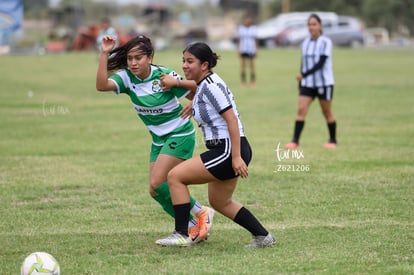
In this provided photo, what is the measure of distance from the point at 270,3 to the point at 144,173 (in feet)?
206

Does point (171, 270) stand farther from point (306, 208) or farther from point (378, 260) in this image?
point (306, 208)

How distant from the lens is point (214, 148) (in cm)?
628

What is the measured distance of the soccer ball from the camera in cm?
538

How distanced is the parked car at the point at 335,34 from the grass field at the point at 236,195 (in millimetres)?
29924

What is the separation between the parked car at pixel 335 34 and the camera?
4903 centimetres

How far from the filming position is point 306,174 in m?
10.1

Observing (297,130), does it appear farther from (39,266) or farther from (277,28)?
(277,28)

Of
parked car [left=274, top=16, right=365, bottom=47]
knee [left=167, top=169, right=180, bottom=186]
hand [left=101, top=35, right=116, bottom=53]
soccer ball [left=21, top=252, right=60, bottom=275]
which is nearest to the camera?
soccer ball [left=21, top=252, right=60, bottom=275]

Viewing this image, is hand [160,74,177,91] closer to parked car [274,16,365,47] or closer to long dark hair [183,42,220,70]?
long dark hair [183,42,220,70]

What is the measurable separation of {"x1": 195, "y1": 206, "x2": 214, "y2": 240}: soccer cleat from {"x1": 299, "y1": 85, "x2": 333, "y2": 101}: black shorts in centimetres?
603

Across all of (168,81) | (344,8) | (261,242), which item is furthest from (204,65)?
(344,8)

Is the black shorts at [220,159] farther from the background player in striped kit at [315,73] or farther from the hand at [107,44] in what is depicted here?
the background player in striped kit at [315,73]

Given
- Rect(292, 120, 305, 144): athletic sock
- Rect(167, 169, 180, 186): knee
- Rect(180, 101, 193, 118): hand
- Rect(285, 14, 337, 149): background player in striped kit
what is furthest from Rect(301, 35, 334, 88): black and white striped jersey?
Rect(167, 169, 180, 186): knee

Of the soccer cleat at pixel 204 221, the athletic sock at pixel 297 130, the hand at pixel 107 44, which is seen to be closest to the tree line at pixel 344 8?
the athletic sock at pixel 297 130
